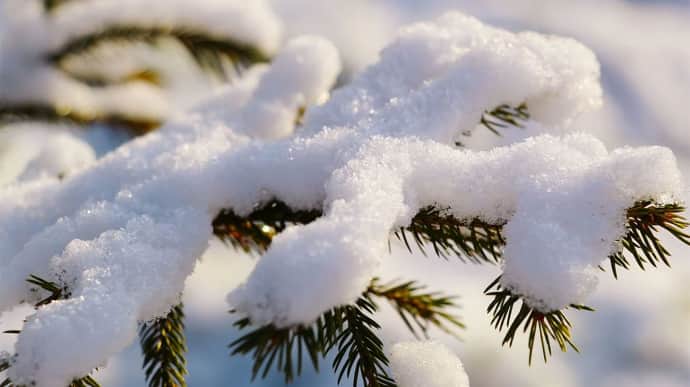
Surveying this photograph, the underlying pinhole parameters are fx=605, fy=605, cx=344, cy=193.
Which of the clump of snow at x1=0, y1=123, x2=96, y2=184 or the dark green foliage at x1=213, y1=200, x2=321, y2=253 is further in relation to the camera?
the clump of snow at x1=0, y1=123, x2=96, y2=184

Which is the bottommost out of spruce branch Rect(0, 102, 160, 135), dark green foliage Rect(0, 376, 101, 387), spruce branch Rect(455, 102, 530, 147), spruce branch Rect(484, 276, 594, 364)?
spruce branch Rect(484, 276, 594, 364)

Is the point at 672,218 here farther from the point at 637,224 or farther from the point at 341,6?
the point at 341,6

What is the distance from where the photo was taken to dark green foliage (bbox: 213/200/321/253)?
1.07 meters

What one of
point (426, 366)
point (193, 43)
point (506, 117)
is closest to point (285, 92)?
point (506, 117)

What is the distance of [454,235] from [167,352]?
565 millimetres

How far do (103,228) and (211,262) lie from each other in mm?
7025

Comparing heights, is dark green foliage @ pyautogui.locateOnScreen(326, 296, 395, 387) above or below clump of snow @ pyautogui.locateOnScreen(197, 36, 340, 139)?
below

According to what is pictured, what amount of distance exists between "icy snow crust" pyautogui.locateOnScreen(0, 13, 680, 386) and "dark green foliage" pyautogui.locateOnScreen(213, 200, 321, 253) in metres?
0.03

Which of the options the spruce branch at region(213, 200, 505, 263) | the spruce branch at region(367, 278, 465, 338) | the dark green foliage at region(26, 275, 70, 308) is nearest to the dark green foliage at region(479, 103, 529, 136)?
the spruce branch at region(213, 200, 505, 263)

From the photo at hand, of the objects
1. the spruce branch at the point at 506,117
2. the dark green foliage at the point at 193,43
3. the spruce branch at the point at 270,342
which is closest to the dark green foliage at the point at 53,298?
the spruce branch at the point at 270,342

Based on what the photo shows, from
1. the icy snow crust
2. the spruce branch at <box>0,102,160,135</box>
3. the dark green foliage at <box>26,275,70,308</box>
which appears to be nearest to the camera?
the icy snow crust

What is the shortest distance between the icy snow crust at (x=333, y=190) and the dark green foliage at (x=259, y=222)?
0.10 ft

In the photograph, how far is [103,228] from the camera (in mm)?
1062

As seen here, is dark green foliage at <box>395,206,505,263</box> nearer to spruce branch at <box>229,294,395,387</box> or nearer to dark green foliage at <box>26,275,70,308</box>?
spruce branch at <box>229,294,395,387</box>
